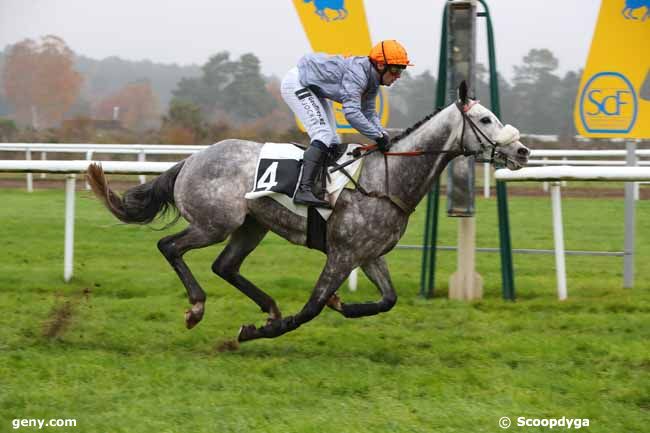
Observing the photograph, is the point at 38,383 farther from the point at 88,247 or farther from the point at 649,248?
the point at 649,248

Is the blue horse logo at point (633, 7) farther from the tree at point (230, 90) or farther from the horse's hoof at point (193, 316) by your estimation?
the tree at point (230, 90)

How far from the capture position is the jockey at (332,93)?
5000mm

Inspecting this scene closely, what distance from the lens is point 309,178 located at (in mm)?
5043

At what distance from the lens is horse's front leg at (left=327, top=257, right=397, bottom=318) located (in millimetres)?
5207

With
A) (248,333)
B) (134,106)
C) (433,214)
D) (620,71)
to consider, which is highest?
(134,106)

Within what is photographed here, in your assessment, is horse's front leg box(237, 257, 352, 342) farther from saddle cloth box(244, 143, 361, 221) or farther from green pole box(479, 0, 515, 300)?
green pole box(479, 0, 515, 300)

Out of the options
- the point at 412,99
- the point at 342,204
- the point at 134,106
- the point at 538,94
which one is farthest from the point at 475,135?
the point at 134,106

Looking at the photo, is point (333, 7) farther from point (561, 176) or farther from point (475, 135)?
point (475, 135)

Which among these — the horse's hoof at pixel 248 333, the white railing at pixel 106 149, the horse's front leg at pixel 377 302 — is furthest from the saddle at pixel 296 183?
the white railing at pixel 106 149

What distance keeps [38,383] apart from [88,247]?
452 centimetres

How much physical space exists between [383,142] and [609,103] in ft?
8.87

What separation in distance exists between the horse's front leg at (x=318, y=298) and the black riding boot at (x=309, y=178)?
336 millimetres

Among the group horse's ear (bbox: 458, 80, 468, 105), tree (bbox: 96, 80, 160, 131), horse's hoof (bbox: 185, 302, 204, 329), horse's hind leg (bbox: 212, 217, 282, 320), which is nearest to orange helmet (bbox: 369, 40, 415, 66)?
horse's ear (bbox: 458, 80, 468, 105)

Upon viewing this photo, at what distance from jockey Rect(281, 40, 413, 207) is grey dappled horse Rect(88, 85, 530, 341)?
18cm
